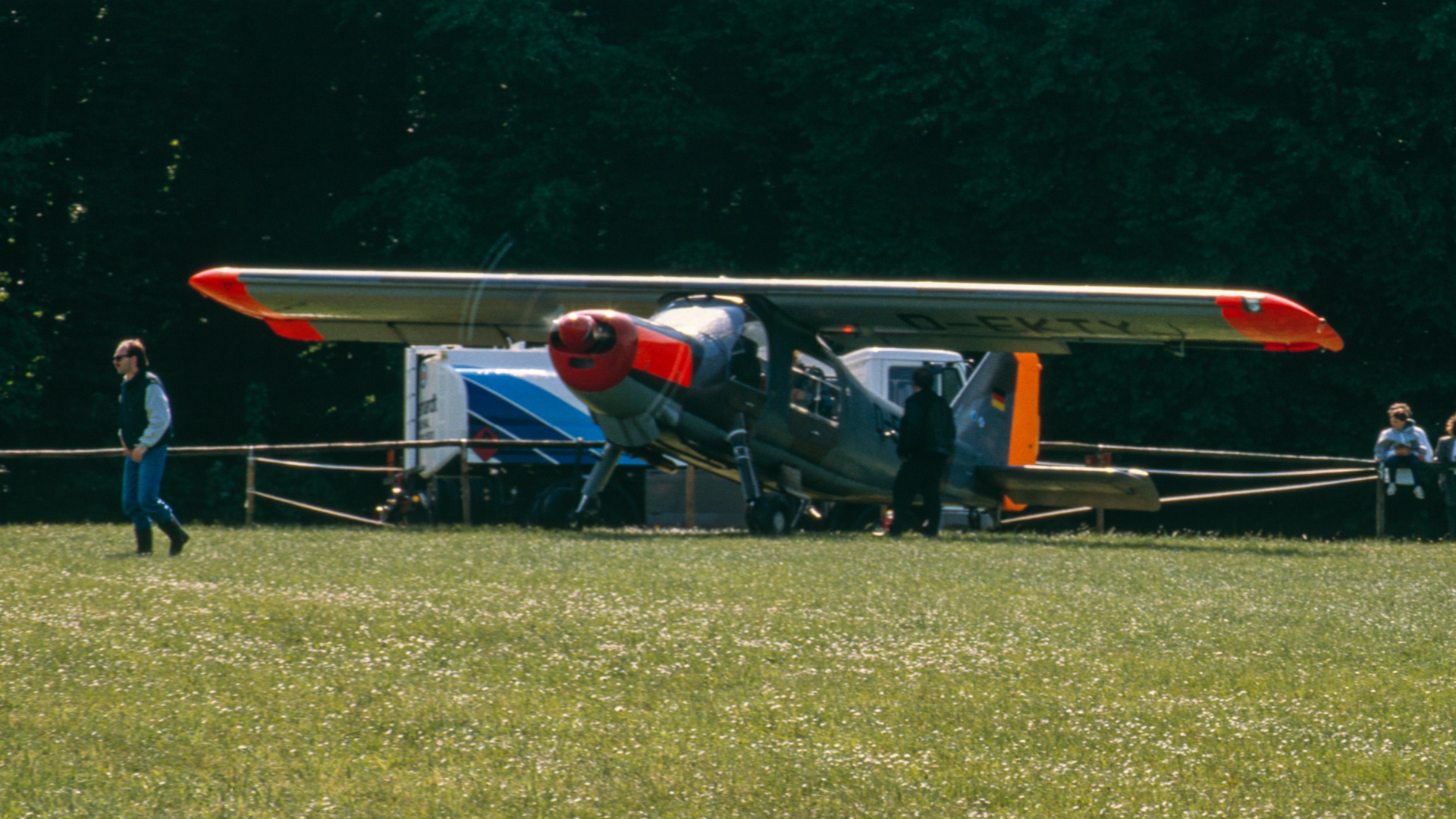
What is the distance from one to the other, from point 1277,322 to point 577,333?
659 cm

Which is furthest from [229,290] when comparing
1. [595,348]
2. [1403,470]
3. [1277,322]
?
[1403,470]

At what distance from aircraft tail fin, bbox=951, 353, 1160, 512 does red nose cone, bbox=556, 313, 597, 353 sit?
592 centimetres

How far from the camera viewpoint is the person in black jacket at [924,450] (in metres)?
15.8

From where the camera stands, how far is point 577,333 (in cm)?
1459

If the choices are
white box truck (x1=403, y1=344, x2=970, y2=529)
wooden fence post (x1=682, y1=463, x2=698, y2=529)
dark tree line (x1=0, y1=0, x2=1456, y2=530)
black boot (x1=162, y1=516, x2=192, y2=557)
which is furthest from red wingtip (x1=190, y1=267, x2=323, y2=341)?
dark tree line (x1=0, y1=0, x2=1456, y2=530)

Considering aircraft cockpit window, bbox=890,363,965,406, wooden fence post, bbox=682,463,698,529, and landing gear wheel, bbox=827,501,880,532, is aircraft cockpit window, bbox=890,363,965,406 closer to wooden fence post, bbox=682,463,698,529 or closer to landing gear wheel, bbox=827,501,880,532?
landing gear wheel, bbox=827,501,880,532

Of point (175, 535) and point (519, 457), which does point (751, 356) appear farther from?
point (519, 457)

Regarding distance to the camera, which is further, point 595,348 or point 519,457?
point 519,457

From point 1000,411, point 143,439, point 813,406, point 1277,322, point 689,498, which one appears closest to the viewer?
point 143,439

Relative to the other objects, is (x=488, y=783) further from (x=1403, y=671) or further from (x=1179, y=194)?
(x=1179, y=194)

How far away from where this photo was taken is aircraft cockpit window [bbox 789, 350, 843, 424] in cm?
1689

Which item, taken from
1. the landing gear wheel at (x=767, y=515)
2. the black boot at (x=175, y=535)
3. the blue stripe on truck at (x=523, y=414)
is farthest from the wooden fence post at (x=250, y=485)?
the landing gear wheel at (x=767, y=515)

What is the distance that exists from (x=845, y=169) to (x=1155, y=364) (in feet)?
22.0

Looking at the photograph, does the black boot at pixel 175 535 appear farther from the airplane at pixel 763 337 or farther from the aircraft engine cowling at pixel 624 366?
the airplane at pixel 763 337
